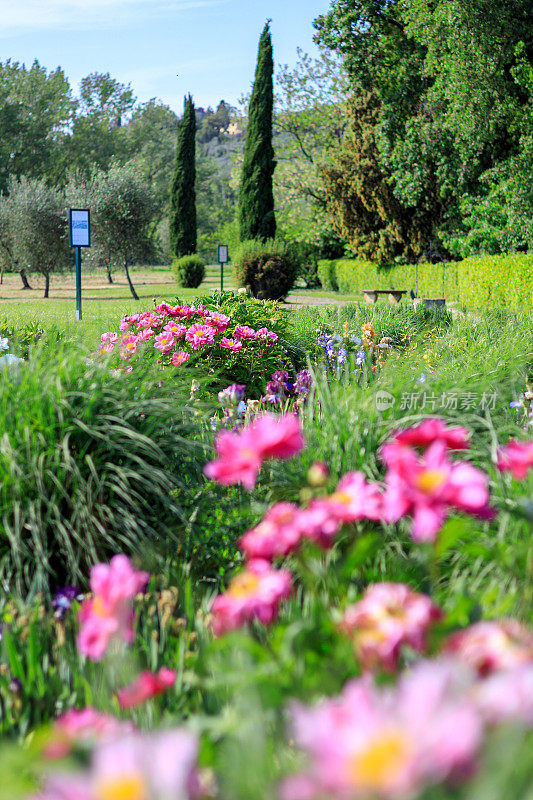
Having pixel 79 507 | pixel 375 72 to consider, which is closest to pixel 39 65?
pixel 375 72

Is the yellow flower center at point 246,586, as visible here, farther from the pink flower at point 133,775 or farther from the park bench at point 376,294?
the park bench at point 376,294

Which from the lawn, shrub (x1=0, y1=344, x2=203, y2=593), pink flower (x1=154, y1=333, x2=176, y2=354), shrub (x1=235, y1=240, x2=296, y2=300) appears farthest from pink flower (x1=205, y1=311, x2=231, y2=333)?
shrub (x1=235, y1=240, x2=296, y2=300)

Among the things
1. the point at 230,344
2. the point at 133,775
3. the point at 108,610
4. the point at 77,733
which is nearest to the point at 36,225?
the point at 230,344

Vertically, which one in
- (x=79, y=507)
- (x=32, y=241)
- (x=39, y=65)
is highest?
(x=39, y=65)

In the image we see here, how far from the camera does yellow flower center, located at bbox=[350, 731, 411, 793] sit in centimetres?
64

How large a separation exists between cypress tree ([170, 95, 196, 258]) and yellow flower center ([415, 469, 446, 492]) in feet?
93.3

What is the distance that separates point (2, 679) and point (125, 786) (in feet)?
3.57

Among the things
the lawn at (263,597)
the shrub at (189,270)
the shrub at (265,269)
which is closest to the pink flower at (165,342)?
the lawn at (263,597)

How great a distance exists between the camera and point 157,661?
175cm

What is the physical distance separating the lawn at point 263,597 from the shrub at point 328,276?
21452 millimetres

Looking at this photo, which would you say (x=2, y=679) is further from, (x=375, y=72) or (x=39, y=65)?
(x=39, y=65)

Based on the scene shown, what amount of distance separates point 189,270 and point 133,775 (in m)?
26.3

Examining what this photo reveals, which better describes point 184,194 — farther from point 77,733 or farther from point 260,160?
point 77,733

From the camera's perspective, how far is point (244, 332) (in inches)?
206
